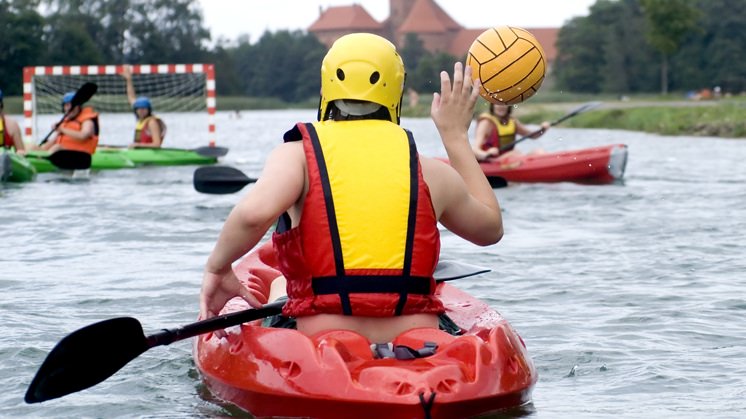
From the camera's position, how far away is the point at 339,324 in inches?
163

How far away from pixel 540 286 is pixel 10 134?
29.9 feet

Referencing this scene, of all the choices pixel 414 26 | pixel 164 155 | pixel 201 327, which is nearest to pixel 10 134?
pixel 164 155

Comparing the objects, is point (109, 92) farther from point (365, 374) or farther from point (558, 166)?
point (365, 374)

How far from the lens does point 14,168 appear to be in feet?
48.1

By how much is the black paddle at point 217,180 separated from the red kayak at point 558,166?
6.53 metres

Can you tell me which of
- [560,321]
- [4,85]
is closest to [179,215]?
[560,321]

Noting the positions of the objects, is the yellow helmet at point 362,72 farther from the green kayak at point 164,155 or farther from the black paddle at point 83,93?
the green kayak at point 164,155

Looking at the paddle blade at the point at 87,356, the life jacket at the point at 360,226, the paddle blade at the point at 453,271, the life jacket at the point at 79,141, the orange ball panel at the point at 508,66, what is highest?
the orange ball panel at the point at 508,66

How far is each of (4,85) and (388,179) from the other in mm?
44364

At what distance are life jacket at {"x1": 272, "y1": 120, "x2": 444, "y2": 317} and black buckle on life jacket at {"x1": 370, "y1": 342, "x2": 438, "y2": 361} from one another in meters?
0.11

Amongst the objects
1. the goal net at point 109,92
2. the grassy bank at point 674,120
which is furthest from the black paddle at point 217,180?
the grassy bank at point 674,120

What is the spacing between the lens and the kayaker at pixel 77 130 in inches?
622

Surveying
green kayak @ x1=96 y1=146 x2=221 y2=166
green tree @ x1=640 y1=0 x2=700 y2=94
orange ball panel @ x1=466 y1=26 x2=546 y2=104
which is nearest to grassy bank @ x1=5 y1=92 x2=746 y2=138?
green kayak @ x1=96 y1=146 x2=221 y2=166

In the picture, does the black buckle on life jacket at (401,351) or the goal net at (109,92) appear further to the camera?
the goal net at (109,92)
